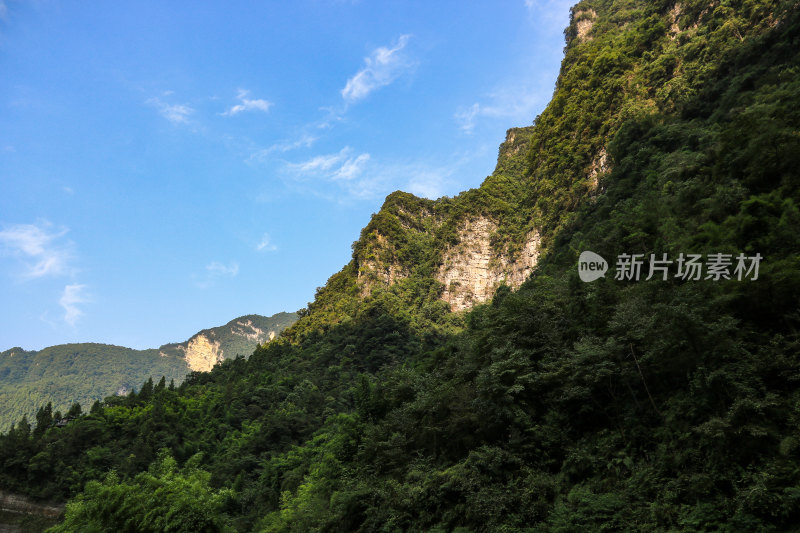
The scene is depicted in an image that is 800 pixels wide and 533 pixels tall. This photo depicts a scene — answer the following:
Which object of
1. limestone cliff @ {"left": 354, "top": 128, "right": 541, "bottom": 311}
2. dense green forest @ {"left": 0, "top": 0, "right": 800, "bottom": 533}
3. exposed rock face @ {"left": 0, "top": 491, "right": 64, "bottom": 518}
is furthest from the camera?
limestone cliff @ {"left": 354, "top": 128, "right": 541, "bottom": 311}

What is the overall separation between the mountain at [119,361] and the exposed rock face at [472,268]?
275 feet

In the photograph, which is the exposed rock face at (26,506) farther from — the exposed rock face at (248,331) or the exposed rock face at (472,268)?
the exposed rock face at (248,331)

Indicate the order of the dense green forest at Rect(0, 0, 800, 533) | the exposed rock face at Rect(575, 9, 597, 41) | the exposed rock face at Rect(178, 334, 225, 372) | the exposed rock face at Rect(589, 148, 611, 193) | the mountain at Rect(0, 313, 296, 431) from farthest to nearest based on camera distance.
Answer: the exposed rock face at Rect(178, 334, 225, 372) → the mountain at Rect(0, 313, 296, 431) → the exposed rock face at Rect(575, 9, 597, 41) → the exposed rock face at Rect(589, 148, 611, 193) → the dense green forest at Rect(0, 0, 800, 533)

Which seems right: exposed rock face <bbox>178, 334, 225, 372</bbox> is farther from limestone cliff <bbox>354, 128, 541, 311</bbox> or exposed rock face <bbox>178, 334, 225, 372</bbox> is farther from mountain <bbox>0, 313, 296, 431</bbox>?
limestone cliff <bbox>354, 128, 541, 311</bbox>

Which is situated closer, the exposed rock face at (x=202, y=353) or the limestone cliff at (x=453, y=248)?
the limestone cliff at (x=453, y=248)

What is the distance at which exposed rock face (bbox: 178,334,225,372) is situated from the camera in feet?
524

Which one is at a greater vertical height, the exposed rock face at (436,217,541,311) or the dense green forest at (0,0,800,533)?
the exposed rock face at (436,217,541,311)

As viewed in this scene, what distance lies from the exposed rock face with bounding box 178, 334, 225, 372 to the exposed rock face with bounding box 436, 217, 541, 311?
379ft

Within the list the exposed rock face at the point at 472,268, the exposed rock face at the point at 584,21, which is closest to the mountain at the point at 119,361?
the exposed rock face at the point at 472,268

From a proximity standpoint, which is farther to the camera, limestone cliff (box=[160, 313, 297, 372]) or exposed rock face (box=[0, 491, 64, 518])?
limestone cliff (box=[160, 313, 297, 372])

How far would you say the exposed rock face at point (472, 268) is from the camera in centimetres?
6431

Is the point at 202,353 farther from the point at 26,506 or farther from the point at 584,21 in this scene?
the point at 584,21

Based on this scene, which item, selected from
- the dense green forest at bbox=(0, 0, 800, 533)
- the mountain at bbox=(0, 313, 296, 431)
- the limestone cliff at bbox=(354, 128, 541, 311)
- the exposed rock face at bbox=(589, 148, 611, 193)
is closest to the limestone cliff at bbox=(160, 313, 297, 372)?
the mountain at bbox=(0, 313, 296, 431)

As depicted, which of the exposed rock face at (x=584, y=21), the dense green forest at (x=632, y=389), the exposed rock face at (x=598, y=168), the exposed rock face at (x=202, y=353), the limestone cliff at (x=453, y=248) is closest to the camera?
the dense green forest at (x=632, y=389)
